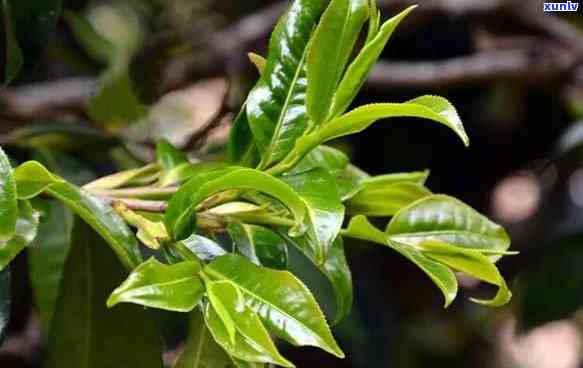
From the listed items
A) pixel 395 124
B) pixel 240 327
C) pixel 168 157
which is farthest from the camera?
pixel 395 124

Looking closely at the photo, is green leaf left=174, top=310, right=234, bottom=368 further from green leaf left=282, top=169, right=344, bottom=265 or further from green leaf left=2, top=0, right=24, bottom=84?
green leaf left=2, top=0, right=24, bottom=84

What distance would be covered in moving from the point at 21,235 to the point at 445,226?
24cm

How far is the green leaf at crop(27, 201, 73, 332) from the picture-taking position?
2.34 ft

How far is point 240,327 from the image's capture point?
16.9 inches

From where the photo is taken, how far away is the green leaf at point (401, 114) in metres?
0.43

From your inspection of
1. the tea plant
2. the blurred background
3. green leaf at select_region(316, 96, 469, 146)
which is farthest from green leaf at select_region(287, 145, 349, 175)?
the blurred background

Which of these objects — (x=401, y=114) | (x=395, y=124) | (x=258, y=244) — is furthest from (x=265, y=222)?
(x=395, y=124)

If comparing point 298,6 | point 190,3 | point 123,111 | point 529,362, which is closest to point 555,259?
point 123,111

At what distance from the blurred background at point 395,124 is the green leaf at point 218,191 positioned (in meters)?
0.23

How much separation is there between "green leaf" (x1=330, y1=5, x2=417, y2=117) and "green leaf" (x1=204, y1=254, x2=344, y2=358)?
9 centimetres

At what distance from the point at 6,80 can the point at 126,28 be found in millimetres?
1168

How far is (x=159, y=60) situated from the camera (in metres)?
1.25

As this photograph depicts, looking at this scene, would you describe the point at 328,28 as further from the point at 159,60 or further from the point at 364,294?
the point at 364,294

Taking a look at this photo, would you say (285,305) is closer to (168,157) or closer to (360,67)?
(360,67)
